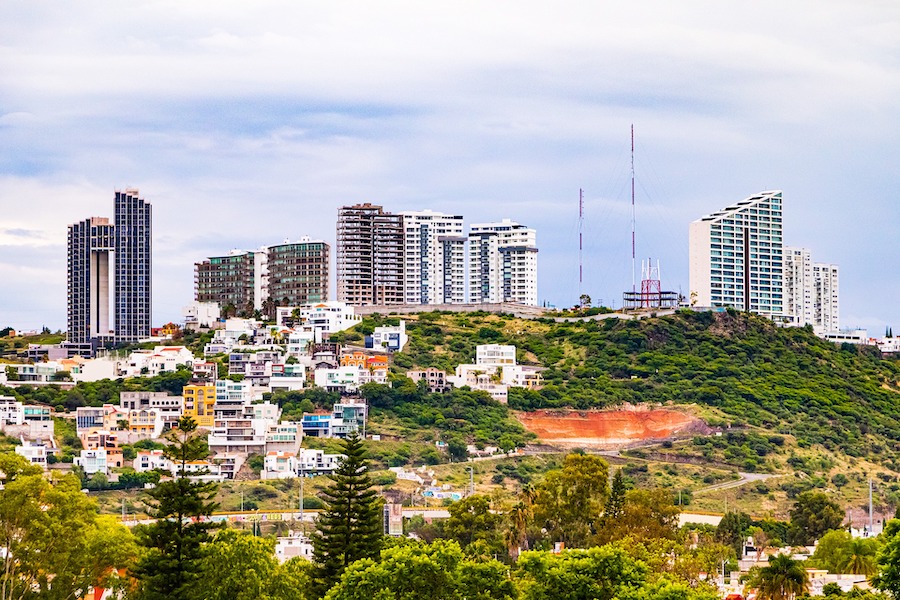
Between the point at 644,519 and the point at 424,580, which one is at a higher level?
the point at 424,580

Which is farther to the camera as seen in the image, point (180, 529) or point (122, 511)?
point (122, 511)

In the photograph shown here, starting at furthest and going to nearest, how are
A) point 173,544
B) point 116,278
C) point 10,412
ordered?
point 116,278, point 10,412, point 173,544

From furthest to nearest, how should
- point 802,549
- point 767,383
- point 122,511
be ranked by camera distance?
1. point 767,383
2. point 122,511
3. point 802,549

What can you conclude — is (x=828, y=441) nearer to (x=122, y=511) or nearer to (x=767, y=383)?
(x=767, y=383)

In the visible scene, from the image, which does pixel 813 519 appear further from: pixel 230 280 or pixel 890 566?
pixel 230 280

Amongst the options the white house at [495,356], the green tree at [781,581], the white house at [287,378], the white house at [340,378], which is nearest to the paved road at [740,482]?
the white house at [495,356]

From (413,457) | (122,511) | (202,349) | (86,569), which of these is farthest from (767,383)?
(86,569)

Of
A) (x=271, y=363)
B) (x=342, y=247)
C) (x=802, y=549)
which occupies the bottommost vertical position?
(x=802, y=549)

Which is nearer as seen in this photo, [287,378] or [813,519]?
[813,519]

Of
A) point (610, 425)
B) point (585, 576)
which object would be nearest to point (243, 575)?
point (585, 576)
